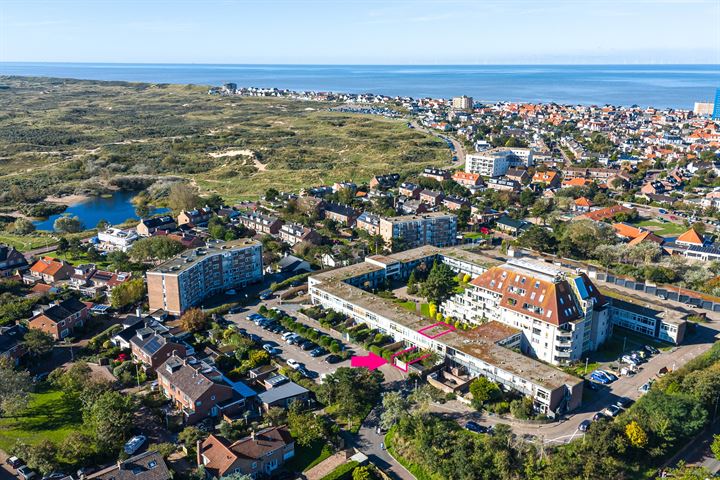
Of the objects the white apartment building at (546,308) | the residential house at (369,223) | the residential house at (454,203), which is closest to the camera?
the white apartment building at (546,308)

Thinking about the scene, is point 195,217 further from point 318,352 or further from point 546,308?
point 546,308

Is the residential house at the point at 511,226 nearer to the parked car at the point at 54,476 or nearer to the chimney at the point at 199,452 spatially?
the chimney at the point at 199,452

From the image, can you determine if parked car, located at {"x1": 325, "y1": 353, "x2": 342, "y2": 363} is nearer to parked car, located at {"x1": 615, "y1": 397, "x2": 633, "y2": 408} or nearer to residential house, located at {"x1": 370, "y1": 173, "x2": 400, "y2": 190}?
parked car, located at {"x1": 615, "y1": 397, "x2": 633, "y2": 408}

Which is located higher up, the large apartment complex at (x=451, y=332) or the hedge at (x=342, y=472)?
the large apartment complex at (x=451, y=332)

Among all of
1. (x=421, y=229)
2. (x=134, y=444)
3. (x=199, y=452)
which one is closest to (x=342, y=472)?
(x=199, y=452)

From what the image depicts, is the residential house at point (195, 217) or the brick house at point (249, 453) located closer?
the brick house at point (249, 453)

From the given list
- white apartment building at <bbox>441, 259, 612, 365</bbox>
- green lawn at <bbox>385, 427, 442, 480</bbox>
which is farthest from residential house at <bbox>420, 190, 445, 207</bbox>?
green lawn at <bbox>385, 427, 442, 480</bbox>

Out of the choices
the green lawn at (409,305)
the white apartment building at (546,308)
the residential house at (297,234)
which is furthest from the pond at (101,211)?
the white apartment building at (546,308)
